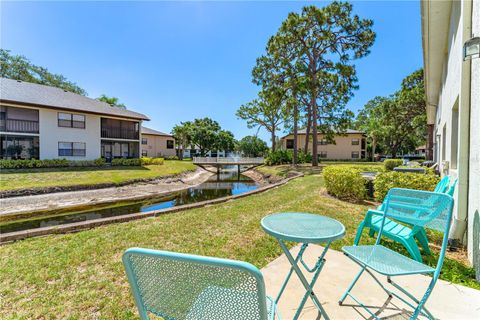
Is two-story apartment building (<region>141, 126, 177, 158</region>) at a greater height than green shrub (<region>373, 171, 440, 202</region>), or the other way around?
two-story apartment building (<region>141, 126, 177, 158</region>)

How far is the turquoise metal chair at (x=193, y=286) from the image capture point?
871 mm

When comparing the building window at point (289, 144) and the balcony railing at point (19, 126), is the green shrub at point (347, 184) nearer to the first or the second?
the balcony railing at point (19, 126)

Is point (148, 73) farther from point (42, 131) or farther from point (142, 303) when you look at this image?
point (142, 303)

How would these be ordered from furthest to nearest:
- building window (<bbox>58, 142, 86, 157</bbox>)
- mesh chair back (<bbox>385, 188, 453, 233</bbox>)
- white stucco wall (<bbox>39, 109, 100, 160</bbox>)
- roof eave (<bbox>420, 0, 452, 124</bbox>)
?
building window (<bbox>58, 142, 86, 157</bbox>)
white stucco wall (<bbox>39, 109, 100, 160</bbox>)
roof eave (<bbox>420, 0, 452, 124</bbox>)
mesh chair back (<bbox>385, 188, 453, 233</bbox>)

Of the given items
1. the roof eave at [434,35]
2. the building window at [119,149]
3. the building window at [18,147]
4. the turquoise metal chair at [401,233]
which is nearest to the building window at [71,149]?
the building window at [18,147]

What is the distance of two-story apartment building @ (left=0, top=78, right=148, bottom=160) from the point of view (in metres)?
16.4

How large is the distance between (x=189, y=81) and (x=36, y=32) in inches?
493

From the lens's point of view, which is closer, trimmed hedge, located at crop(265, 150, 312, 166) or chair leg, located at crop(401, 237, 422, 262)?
chair leg, located at crop(401, 237, 422, 262)

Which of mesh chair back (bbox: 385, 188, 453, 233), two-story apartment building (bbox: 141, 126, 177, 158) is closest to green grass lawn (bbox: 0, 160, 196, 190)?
mesh chair back (bbox: 385, 188, 453, 233)

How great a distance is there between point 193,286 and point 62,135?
23.3 meters

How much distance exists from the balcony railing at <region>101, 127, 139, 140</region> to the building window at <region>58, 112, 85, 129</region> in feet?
6.44

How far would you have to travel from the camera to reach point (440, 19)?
5.59 meters

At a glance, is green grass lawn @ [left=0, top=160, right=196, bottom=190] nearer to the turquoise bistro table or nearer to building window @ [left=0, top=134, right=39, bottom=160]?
building window @ [left=0, top=134, right=39, bottom=160]

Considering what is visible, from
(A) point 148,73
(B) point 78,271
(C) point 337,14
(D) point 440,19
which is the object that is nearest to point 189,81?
(A) point 148,73
